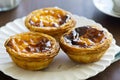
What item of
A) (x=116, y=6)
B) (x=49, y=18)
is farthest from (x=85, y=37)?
(x=116, y=6)

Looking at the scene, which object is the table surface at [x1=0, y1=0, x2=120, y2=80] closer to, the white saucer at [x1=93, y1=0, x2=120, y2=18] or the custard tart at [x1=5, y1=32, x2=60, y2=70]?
the white saucer at [x1=93, y1=0, x2=120, y2=18]

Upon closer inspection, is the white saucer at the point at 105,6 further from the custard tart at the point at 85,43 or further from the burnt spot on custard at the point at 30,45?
the burnt spot on custard at the point at 30,45

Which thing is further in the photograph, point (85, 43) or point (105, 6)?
point (105, 6)

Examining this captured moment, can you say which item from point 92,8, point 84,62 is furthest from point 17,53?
point 92,8

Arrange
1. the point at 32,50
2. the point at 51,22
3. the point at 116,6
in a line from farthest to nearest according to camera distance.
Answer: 1. the point at 116,6
2. the point at 51,22
3. the point at 32,50

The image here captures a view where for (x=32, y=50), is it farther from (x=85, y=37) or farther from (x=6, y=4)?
(x=6, y=4)

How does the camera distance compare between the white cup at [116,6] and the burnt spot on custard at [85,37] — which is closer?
the burnt spot on custard at [85,37]

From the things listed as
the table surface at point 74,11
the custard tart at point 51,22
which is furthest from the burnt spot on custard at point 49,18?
the table surface at point 74,11

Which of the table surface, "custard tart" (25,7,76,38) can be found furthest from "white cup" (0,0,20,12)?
"custard tart" (25,7,76,38)
